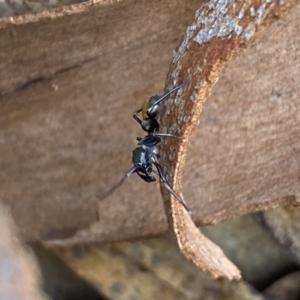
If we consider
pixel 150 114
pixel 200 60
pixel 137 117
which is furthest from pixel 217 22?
pixel 137 117

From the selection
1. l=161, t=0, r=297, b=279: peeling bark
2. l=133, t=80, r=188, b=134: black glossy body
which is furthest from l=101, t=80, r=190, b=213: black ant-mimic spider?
Answer: l=161, t=0, r=297, b=279: peeling bark

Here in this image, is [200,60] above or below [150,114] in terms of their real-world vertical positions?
below

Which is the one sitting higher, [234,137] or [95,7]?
[95,7]

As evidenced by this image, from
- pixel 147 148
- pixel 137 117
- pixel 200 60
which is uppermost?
pixel 137 117

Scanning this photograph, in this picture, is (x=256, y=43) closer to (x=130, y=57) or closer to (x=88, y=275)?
(x=130, y=57)

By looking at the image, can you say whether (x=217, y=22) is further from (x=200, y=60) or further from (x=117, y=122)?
(x=117, y=122)

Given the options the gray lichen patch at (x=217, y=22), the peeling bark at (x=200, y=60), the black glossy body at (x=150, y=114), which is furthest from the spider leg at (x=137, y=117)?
the gray lichen patch at (x=217, y=22)

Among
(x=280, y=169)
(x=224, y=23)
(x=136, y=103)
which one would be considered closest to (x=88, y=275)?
(x=136, y=103)

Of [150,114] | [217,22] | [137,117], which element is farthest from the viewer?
[137,117]

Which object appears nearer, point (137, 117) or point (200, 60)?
point (200, 60)
